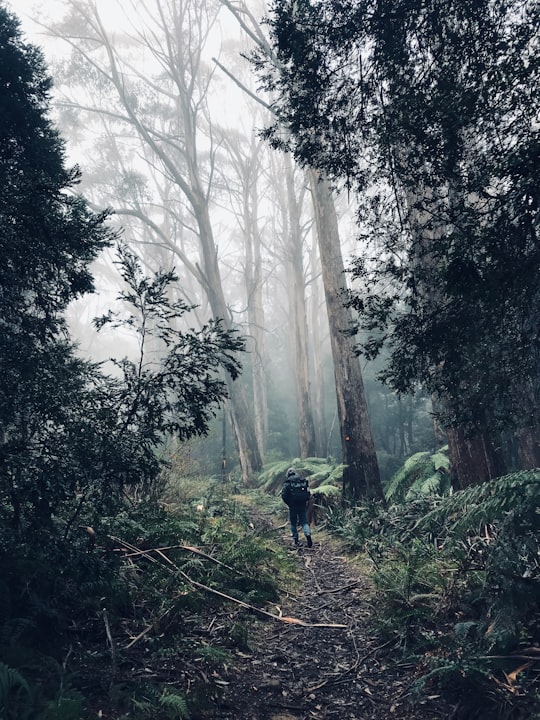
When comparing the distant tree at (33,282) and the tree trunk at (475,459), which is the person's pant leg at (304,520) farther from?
the distant tree at (33,282)

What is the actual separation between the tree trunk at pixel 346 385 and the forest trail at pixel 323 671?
3.98 meters

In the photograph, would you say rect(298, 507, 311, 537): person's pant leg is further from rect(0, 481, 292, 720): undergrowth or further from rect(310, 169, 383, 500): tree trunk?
rect(0, 481, 292, 720): undergrowth

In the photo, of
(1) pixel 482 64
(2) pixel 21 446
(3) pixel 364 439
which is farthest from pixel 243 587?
(1) pixel 482 64

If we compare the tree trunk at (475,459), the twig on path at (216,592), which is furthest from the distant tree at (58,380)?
the tree trunk at (475,459)

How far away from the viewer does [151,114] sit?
18.6m

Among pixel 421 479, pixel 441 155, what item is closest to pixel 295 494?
pixel 421 479

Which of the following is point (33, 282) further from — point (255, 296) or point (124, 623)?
point (255, 296)

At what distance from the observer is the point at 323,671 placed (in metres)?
3.96

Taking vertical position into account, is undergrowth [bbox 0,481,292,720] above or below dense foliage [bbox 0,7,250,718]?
below

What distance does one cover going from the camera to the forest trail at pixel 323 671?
3.32 meters

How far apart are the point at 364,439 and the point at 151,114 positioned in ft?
53.4

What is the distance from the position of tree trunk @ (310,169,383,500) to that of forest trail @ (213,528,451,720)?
3979mm

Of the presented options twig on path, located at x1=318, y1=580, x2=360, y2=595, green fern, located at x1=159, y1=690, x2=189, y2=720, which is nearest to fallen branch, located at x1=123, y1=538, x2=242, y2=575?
twig on path, located at x1=318, y1=580, x2=360, y2=595

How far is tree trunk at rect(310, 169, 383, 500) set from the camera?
9617mm
